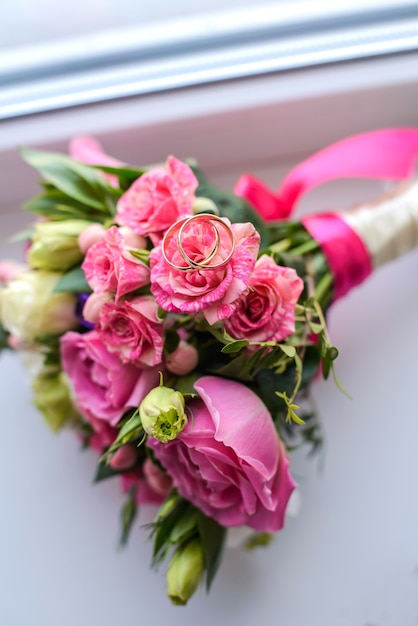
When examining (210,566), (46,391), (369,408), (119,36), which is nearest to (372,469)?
(369,408)

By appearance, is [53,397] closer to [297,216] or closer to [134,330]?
[134,330]

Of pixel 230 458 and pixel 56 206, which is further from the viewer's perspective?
pixel 56 206

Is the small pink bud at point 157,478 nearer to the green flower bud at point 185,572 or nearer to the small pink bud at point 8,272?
the green flower bud at point 185,572

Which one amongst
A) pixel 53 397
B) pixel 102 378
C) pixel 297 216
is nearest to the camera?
pixel 102 378

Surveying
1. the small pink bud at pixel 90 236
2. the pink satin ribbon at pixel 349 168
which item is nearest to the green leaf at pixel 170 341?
the small pink bud at pixel 90 236

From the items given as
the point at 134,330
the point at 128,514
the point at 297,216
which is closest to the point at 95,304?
the point at 134,330

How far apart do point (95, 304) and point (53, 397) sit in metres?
0.17

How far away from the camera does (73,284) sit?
47 cm

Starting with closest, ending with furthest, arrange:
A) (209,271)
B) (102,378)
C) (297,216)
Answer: (209,271) < (102,378) < (297,216)

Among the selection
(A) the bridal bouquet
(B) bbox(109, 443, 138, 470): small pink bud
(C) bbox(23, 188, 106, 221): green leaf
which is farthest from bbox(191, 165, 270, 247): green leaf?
(B) bbox(109, 443, 138, 470): small pink bud

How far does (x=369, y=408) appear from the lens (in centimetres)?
61

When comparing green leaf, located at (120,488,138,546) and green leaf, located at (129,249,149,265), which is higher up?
green leaf, located at (129,249,149,265)

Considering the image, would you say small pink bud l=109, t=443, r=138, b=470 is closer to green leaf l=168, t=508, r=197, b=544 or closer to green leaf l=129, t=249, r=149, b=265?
green leaf l=168, t=508, r=197, b=544

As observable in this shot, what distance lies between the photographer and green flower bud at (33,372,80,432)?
537 mm
